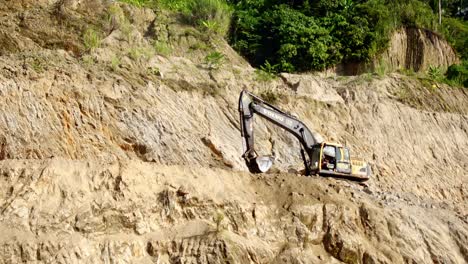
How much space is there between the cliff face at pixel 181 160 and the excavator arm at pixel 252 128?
0.66 m

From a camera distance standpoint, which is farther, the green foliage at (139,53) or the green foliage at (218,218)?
the green foliage at (139,53)

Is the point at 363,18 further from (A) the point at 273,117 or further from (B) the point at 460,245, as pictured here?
(B) the point at 460,245

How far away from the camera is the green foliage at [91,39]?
21328 millimetres

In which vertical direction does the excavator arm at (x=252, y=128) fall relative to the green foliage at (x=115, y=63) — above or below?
below

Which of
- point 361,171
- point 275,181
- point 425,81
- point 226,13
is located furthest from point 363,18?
point 275,181

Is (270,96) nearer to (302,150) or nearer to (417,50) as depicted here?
(302,150)

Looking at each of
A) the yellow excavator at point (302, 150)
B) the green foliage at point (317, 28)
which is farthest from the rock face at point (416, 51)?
the yellow excavator at point (302, 150)

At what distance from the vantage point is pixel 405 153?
79.4ft

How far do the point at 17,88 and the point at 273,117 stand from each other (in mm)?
6352

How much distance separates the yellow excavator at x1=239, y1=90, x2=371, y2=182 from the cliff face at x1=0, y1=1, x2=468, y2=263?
0.68 metres

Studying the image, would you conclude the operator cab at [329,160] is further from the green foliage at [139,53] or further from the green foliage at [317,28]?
the green foliage at [317,28]

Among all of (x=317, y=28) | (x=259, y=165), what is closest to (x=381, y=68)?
(x=317, y=28)

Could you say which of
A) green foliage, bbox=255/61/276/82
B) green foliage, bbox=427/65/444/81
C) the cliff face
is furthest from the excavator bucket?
green foliage, bbox=427/65/444/81

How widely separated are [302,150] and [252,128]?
1.56m
